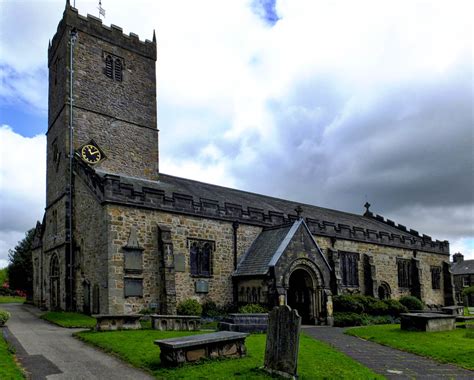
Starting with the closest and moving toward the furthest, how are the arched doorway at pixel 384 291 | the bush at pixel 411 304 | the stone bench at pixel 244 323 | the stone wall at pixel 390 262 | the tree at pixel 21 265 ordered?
the stone bench at pixel 244 323 < the bush at pixel 411 304 < the stone wall at pixel 390 262 < the arched doorway at pixel 384 291 < the tree at pixel 21 265

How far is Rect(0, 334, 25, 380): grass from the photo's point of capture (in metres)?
9.86

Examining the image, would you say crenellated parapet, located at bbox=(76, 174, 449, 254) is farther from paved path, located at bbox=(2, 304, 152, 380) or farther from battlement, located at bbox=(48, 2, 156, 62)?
battlement, located at bbox=(48, 2, 156, 62)

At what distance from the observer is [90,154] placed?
92.3 feet

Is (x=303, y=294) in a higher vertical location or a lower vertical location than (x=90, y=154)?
lower

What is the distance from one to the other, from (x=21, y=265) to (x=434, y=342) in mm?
50306

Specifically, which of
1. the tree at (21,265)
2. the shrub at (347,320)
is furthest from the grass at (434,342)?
the tree at (21,265)

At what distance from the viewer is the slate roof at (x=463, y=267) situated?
72.6 m

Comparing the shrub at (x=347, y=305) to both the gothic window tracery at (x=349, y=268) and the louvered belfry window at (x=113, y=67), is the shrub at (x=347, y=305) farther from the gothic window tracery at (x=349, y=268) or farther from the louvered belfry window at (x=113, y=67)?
the louvered belfry window at (x=113, y=67)

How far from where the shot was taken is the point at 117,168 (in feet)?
96.4

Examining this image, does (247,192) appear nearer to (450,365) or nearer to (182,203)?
(182,203)

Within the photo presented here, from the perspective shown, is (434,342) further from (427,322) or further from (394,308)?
(394,308)

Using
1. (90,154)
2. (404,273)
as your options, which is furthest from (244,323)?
(404,273)

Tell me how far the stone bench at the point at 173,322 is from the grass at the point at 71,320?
150 inches

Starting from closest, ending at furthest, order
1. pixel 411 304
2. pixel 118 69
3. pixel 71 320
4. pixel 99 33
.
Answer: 1. pixel 71 320
2. pixel 99 33
3. pixel 118 69
4. pixel 411 304
